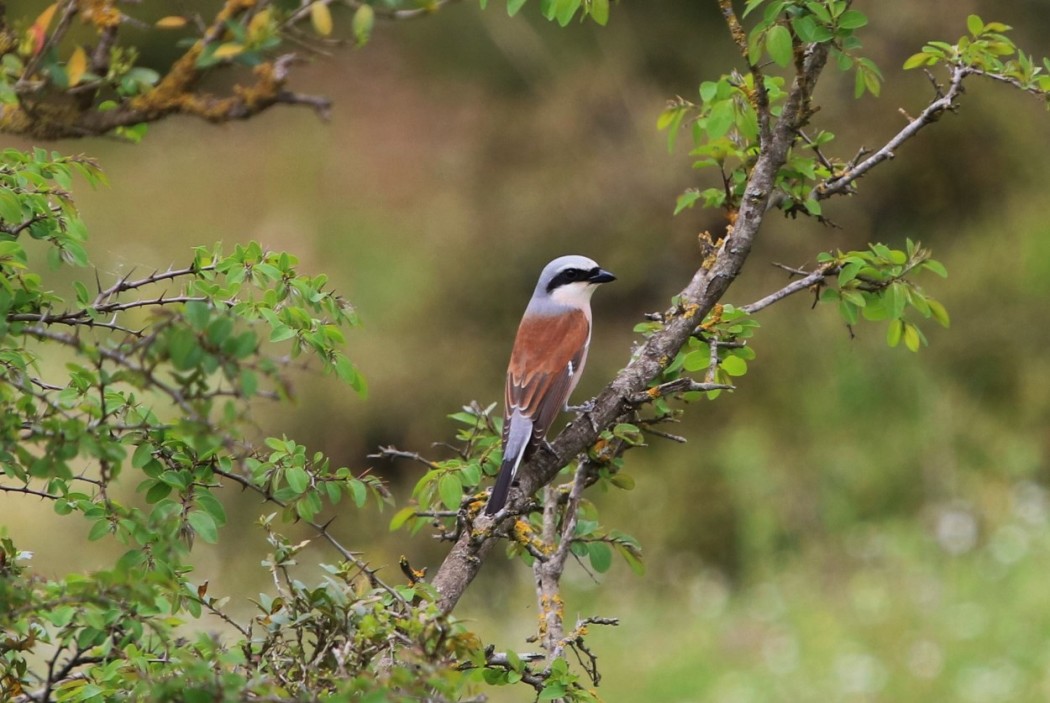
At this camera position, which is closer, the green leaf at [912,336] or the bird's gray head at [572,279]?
the green leaf at [912,336]

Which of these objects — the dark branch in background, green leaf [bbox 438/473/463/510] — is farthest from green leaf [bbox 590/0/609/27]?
green leaf [bbox 438/473/463/510]

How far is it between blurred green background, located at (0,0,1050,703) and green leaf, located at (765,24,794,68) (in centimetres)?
440

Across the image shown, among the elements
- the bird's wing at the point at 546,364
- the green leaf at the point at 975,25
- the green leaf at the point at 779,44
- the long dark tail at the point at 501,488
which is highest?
Result: the green leaf at the point at 975,25

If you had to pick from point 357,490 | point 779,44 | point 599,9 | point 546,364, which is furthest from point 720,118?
point 546,364

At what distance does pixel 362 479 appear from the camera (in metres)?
2.89

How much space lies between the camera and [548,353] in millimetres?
4902

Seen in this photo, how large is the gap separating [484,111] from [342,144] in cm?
508

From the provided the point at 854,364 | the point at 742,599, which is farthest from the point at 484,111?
the point at 742,599

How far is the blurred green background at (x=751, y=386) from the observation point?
7.27 m

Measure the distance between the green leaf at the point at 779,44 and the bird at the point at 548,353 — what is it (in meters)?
1.32

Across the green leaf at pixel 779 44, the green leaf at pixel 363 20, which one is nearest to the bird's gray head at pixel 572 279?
the green leaf at pixel 779 44

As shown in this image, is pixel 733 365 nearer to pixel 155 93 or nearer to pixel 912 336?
pixel 912 336

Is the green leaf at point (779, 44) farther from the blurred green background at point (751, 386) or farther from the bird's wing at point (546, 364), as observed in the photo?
the blurred green background at point (751, 386)

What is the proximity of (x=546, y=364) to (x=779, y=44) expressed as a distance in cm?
224
